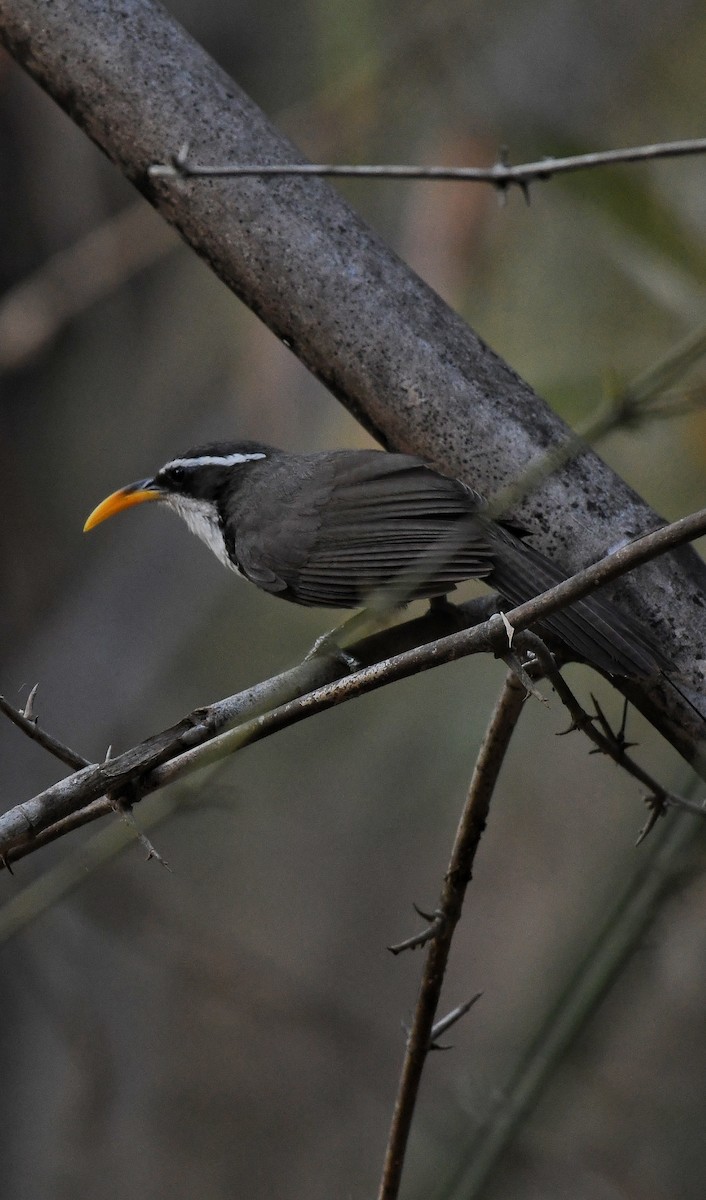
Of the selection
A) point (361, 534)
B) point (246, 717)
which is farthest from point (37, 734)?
point (361, 534)

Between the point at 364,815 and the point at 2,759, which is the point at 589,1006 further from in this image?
the point at 364,815

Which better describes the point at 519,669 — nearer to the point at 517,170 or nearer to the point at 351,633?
the point at 351,633

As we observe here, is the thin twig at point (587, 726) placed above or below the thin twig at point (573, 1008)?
above

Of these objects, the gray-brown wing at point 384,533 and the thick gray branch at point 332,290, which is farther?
the gray-brown wing at point 384,533

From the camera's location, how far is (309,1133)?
6.88 m

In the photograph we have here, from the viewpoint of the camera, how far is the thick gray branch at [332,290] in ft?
8.20

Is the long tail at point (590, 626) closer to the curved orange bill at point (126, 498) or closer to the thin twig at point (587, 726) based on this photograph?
the thin twig at point (587, 726)

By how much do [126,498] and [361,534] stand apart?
896mm

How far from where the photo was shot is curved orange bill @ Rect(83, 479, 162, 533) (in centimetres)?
371

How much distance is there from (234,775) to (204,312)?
293 centimetres

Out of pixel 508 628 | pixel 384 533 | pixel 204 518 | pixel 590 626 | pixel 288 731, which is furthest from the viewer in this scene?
pixel 288 731

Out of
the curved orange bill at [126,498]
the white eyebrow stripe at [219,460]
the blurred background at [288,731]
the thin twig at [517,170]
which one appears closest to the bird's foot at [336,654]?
the thin twig at [517,170]

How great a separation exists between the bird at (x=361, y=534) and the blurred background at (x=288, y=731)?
4.12ft

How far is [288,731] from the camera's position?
6914 mm
